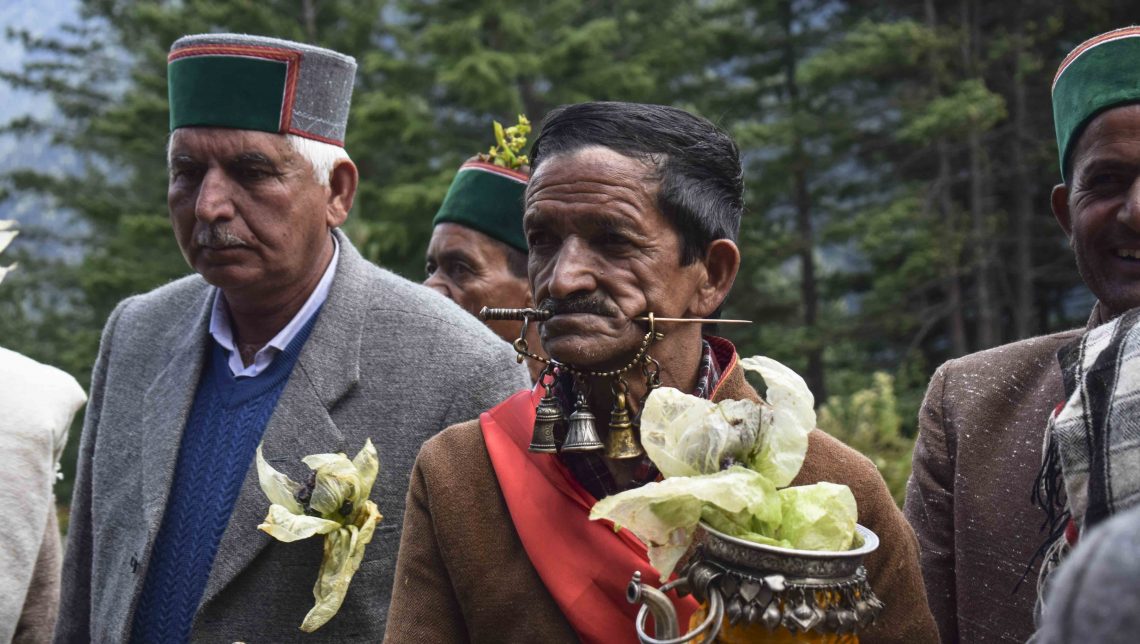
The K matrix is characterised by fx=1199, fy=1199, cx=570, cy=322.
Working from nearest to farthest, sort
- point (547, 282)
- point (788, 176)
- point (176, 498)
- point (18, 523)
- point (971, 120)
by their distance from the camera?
point (547, 282), point (18, 523), point (176, 498), point (971, 120), point (788, 176)

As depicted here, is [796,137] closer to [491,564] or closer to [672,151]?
[672,151]

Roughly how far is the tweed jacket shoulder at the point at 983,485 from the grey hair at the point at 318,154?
6.34 feet

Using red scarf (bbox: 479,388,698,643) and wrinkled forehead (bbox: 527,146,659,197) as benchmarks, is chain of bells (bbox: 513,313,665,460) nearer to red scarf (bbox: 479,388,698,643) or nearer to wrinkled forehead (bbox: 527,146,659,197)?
red scarf (bbox: 479,388,698,643)

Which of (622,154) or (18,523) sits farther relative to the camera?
(18,523)

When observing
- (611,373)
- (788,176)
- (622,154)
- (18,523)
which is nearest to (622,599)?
(611,373)

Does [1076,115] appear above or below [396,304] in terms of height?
above

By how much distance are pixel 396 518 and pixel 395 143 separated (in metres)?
22.5

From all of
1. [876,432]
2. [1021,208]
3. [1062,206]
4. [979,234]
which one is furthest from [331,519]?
[1021,208]

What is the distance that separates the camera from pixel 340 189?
3863 millimetres

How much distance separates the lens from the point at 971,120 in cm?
2067

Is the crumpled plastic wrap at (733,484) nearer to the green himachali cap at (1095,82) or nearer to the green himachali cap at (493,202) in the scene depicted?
the green himachali cap at (1095,82)

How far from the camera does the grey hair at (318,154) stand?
3.69 meters

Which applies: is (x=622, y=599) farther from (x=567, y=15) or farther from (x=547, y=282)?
(x=567, y=15)

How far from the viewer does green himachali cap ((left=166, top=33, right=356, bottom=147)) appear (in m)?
3.61
